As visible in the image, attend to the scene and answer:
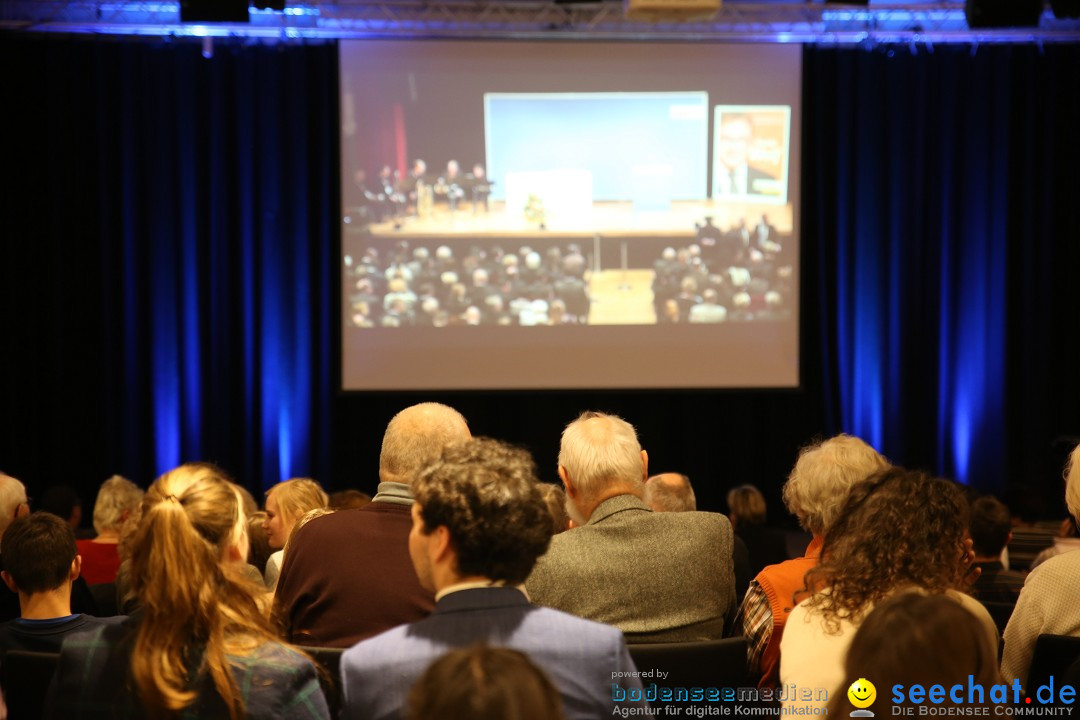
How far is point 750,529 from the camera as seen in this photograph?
211 inches

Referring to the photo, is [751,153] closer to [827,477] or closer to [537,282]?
[537,282]

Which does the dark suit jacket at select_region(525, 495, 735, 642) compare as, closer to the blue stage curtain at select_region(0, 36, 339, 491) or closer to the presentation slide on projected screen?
the presentation slide on projected screen

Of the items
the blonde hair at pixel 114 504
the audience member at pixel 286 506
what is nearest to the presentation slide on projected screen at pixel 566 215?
the blonde hair at pixel 114 504

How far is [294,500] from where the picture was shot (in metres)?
3.64

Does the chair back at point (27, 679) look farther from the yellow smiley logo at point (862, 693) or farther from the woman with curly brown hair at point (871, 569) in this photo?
the yellow smiley logo at point (862, 693)

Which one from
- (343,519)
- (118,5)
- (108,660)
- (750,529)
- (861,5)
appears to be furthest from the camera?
(118,5)

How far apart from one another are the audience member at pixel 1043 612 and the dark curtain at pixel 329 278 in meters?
5.10

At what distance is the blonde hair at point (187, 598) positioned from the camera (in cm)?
169

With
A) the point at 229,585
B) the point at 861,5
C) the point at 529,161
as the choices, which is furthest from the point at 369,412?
the point at 229,585

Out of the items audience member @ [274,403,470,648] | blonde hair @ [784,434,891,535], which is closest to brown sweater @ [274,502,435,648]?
audience member @ [274,403,470,648]

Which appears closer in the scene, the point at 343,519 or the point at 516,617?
the point at 516,617

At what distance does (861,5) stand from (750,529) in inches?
151

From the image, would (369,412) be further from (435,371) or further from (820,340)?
(820,340)

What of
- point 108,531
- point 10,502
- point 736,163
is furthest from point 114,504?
→ point 736,163
